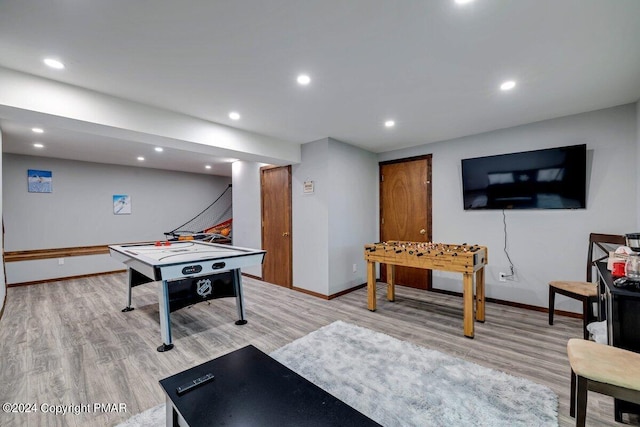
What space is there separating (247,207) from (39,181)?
13.0 feet

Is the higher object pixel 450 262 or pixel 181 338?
pixel 450 262

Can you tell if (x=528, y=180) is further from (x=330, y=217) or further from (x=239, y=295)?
(x=239, y=295)

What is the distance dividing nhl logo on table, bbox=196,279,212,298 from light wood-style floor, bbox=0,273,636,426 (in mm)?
403

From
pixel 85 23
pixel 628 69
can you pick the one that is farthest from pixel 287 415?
pixel 628 69

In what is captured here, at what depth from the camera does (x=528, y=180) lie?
11.5 feet

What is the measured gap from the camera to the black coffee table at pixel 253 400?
1122 millimetres

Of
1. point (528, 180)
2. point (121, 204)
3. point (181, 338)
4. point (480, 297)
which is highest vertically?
point (528, 180)

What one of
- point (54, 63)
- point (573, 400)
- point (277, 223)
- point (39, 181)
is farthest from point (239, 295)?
point (39, 181)

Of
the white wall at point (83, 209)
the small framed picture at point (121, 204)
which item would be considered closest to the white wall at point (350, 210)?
the white wall at point (83, 209)

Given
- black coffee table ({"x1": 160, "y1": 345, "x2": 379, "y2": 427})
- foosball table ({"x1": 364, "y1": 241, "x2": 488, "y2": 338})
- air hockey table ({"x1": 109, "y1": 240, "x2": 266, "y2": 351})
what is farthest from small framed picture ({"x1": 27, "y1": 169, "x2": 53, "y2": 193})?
foosball table ({"x1": 364, "y1": 241, "x2": 488, "y2": 338})

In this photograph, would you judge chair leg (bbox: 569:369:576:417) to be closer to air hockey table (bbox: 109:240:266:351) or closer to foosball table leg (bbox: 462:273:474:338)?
foosball table leg (bbox: 462:273:474:338)

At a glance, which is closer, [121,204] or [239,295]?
[239,295]

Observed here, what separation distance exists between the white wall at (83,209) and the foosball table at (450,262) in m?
5.65

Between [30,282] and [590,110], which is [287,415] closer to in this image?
[590,110]
